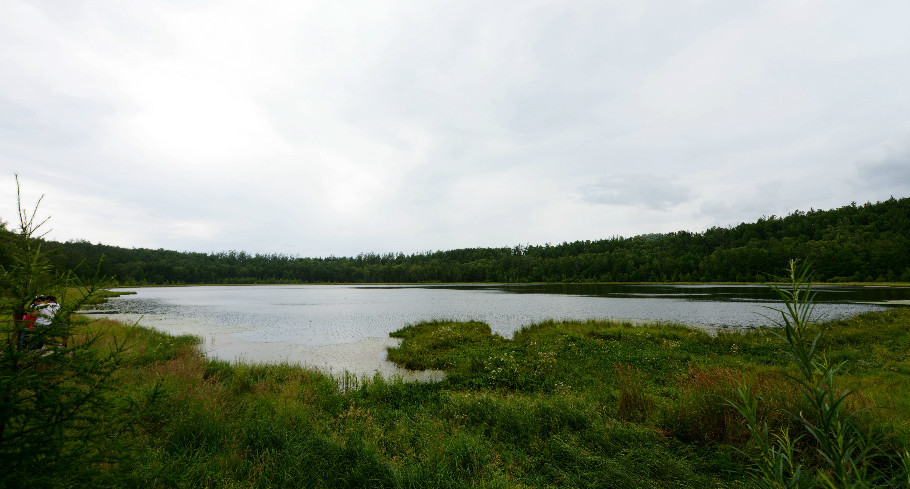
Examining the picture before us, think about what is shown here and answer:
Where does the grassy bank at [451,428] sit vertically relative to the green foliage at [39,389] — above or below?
below

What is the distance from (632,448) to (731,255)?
17332cm

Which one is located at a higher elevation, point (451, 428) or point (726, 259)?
point (726, 259)

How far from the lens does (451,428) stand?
9281mm

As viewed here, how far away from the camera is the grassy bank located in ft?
21.2

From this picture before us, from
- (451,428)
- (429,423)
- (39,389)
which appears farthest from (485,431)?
(39,389)

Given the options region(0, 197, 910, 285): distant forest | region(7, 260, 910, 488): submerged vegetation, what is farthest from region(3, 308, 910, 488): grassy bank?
region(0, 197, 910, 285): distant forest

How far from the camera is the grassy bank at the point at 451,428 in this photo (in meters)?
6.48

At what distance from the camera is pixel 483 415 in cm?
997

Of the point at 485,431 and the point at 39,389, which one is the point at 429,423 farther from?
the point at 39,389

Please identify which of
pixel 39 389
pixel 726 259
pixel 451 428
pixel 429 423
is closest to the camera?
pixel 39 389

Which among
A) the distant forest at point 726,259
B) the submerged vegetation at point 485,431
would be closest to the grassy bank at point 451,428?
the submerged vegetation at point 485,431

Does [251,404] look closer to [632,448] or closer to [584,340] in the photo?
[632,448]

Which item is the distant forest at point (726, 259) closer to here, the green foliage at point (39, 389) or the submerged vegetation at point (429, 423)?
the submerged vegetation at point (429, 423)

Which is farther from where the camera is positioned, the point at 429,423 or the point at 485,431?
the point at 429,423
